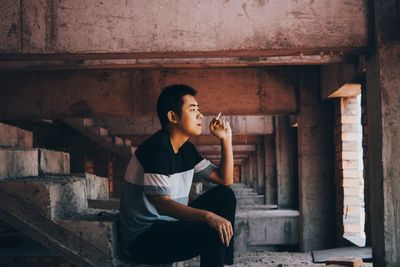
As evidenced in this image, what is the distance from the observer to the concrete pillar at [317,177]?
30.4 ft

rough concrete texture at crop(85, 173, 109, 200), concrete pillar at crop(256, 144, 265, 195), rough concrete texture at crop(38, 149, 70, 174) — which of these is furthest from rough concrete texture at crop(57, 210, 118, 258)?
concrete pillar at crop(256, 144, 265, 195)

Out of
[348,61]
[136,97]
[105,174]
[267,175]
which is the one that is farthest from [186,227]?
[105,174]

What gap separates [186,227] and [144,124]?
9.03 meters

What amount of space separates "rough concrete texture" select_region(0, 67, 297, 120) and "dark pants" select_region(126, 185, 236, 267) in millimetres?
4991

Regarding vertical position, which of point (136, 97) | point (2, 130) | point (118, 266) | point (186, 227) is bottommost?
point (118, 266)

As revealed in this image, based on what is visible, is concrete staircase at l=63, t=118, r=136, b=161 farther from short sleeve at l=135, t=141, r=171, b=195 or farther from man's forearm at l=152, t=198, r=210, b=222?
man's forearm at l=152, t=198, r=210, b=222

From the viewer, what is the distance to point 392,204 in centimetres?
463

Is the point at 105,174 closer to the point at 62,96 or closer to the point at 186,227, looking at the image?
the point at 62,96

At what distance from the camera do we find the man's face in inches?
147

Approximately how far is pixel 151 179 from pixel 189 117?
1.89ft

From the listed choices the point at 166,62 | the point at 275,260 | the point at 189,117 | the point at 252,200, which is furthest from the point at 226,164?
the point at 252,200

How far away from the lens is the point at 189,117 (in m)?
3.73

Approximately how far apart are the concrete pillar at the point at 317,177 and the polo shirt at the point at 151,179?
571 centimetres

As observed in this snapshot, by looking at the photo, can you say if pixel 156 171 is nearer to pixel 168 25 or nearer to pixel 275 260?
pixel 168 25
